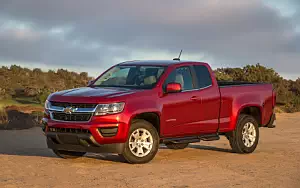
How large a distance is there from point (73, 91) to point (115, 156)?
1738 millimetres

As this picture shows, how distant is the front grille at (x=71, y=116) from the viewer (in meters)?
10.7

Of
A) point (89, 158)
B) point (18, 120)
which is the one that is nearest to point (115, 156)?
point (89, 158)

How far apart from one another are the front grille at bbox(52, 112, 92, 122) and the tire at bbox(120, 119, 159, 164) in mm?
807

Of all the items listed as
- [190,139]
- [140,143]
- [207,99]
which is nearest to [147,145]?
[140,143]

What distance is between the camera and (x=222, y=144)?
15414 millimetres

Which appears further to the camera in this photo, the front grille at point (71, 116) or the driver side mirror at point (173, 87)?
the driver side mirror at point (173, 87)

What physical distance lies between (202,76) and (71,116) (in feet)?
10.0

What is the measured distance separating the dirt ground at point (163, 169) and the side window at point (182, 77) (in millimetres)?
1437

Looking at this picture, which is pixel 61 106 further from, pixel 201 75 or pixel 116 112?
pixel 201 75

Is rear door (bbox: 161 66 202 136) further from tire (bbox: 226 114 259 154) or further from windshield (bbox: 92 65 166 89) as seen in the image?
tire (bbox: 226 114 259 154)

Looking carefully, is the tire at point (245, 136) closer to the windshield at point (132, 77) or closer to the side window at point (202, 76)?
the side window at point (202, 76)

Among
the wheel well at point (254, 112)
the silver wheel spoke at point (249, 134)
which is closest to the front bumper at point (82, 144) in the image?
the silver wheel spoke at point (249, 134)

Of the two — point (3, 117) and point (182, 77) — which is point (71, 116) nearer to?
point (182, 77)

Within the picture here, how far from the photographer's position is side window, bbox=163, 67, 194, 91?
11924 mm
